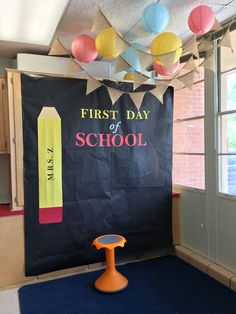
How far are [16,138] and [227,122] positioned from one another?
206 cm

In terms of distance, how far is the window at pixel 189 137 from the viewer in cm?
311

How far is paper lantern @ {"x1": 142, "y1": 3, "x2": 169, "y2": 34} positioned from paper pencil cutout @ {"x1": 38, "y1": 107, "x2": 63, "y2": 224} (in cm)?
121

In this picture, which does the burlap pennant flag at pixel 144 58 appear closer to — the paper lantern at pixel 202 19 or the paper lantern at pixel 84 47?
the paper lantern at pixel 202 19

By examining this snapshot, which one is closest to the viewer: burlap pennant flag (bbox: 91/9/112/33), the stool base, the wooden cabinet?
burlap pennant flag (bbox: 91/9/112/33)

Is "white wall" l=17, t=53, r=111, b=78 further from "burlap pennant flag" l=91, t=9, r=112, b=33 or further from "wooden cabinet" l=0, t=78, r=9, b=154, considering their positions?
"burlap pennant flag" l=91, t=9, r=112, b=33

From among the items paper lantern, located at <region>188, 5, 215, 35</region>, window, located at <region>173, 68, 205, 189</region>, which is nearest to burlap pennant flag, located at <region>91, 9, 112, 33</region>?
paper lantern, located at <region>188, 5, 215, 35</region>

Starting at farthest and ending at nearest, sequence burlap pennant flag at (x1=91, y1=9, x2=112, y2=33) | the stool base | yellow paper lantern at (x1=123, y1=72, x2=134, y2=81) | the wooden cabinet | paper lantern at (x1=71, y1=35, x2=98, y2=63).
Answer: yellow paper lantern at (x1=123, y1=72, x2=134, y2=81) → the wooden cabinet → the stool base → paper lantern at (x1=71, y1=35, x2=98, y2=63) → burlap pennant flag at (x1=91, y1=9, x2=112, y2=33)

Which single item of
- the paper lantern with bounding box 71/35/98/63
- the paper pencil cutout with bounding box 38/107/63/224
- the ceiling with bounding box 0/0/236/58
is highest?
the ceiling with bounding box 0/0/236/58

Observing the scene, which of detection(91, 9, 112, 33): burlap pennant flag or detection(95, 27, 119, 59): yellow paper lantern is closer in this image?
detection(91, 9, 112, 33): burlap pennant flag

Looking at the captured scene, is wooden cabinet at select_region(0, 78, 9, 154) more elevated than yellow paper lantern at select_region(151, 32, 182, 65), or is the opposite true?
yellow paper lantern at select_region(151, 32, 182, 65)

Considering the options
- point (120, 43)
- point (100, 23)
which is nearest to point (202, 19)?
point (120, 43)

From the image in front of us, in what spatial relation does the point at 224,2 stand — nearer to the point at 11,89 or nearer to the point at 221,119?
the point at 221,119

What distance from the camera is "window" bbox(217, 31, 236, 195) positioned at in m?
2.70

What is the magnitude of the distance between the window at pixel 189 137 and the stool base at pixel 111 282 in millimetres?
1303
